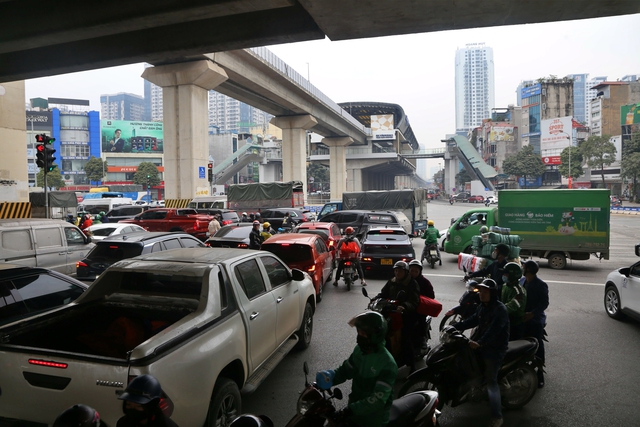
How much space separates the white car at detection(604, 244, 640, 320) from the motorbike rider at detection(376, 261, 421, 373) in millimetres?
4696

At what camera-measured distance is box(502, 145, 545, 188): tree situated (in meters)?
76.6

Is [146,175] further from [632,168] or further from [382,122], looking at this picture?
[632,168]

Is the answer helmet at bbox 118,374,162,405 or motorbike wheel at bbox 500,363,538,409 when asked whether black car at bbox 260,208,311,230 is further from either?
helmet at bbox 118,374,162,405

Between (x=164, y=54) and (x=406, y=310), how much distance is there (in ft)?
32.8

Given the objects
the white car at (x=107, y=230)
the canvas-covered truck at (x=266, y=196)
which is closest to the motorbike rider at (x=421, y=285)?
the white car at (x=107, y=230)

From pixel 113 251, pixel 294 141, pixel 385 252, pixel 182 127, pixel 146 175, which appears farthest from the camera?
pixel 146 175

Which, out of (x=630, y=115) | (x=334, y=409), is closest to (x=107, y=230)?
(x=334, y=409)

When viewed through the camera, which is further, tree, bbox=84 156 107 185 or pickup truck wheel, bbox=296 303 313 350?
tree, bbox=84 156 107 185

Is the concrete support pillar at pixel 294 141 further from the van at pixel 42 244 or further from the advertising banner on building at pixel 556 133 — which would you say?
the advertising banner on building at pixel 556 133

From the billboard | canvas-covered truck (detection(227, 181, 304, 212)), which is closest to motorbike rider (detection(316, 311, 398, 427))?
canvas-covered truck (detection(227, 181, 304, 212))

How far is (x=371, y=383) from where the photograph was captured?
10.2 ft

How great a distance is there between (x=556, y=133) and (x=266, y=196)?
6833 centimetres

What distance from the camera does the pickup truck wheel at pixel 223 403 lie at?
3.67 m

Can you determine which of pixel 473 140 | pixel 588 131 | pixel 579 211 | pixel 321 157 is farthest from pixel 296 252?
pixel 473 140
